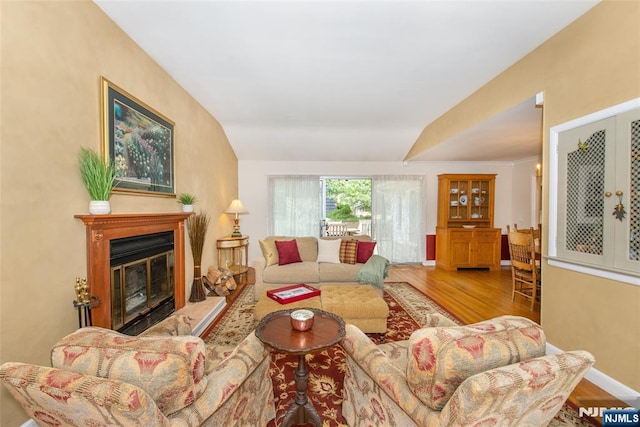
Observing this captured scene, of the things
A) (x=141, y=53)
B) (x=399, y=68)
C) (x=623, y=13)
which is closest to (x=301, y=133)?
(x=399, y=68)

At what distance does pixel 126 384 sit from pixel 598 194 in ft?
9.82

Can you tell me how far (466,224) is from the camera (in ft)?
20.2

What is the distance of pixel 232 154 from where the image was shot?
5.73 meters

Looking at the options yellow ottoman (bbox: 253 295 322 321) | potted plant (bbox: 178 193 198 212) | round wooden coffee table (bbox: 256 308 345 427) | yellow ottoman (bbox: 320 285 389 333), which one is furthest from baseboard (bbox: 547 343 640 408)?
potted plant (bbox: 178 193 198 212)

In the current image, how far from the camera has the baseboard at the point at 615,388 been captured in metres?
1.80

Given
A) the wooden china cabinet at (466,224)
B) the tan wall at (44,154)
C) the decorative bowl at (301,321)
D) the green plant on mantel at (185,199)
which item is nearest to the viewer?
the tan wall at (44,154)

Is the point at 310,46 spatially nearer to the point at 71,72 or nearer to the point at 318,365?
the point at 71,72

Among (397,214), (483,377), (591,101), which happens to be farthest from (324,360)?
(397,214)

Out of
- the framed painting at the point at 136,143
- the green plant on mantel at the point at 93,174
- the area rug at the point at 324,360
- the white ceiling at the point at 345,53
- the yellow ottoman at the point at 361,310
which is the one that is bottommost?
the area rug at the point at 324,360

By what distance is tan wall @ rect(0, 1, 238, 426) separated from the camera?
1479 mm

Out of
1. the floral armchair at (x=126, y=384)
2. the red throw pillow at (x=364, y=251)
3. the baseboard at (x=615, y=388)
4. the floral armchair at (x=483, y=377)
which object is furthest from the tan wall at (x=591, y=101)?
the floral armchair at (x=126, y=384)

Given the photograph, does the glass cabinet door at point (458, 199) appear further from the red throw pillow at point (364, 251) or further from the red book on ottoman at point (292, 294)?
the red book on ottoman at point (292, 294)

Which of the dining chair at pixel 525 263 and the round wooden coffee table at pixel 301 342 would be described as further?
the dining chair at pixel 525 263

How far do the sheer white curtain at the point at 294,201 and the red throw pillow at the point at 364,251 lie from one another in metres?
2.17
